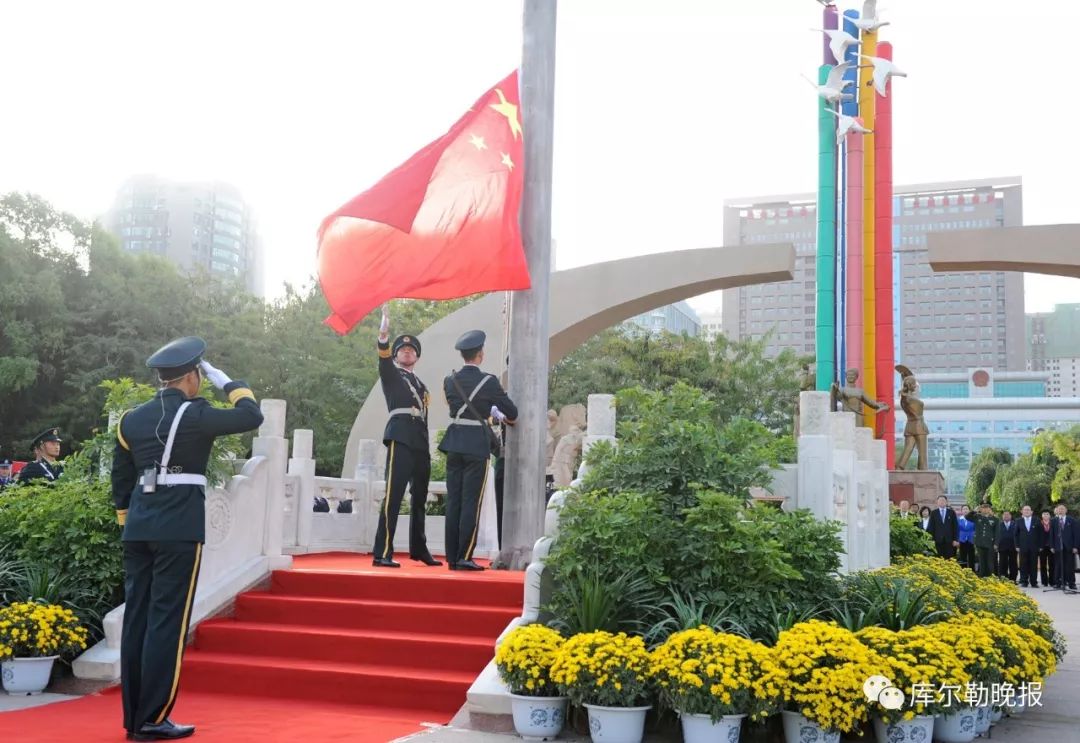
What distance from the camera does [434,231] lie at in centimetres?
742

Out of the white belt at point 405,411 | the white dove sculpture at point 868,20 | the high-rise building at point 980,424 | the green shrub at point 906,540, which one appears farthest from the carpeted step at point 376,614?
the high-rise building at point 980,424

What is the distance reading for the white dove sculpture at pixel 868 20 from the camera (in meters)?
22.5

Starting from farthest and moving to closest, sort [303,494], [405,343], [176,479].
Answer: [303,494], [405,343], [176,479]

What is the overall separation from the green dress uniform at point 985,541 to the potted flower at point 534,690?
1385cm

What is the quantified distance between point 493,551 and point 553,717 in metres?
4.66

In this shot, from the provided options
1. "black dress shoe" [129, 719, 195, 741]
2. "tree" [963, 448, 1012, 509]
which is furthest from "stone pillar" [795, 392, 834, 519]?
"tree" [963, 448, 1012, 509]

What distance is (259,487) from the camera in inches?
286

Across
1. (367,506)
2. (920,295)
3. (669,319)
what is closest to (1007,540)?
(367,506)

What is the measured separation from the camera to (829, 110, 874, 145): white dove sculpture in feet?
72.0

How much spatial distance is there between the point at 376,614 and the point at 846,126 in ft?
60.5

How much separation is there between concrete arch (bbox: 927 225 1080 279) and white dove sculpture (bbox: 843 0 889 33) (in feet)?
22.2

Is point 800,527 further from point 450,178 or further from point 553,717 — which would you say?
point 450,178

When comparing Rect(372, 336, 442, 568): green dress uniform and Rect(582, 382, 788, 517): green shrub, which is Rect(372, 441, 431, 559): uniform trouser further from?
Rect(582, 382, 788, 517): green shrub

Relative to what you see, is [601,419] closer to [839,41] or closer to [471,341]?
[471,341]
